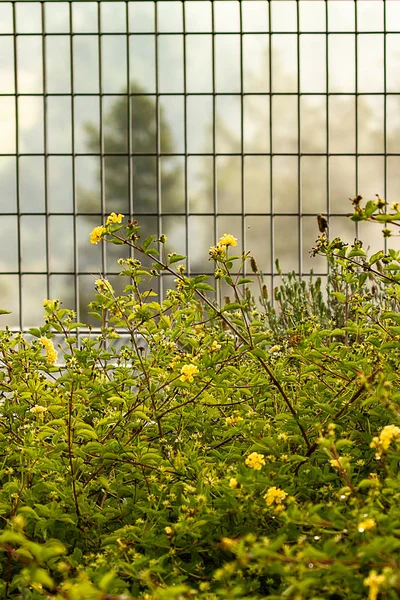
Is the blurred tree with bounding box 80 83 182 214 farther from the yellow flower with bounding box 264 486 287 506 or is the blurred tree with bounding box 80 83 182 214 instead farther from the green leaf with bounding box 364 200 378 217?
the yellow flower with bounding box 264 486 287 506

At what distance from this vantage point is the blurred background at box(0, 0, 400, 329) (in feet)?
23.4

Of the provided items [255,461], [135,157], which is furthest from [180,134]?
[255,461]

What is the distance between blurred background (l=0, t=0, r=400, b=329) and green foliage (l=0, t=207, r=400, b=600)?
5.79 metres

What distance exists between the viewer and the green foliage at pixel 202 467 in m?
0.77

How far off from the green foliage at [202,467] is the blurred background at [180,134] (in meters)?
5.79

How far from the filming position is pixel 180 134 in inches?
281

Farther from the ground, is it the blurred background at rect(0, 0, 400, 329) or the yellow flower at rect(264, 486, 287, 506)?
the blurred background at rect(0, 0, 400, 329)

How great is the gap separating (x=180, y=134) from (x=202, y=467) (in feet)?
21.2

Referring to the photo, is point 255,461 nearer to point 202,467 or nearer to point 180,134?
point 202,467

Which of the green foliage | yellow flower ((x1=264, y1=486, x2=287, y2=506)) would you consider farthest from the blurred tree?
yellow flower ((x1=264, y1=486, x2=287, y2=506))

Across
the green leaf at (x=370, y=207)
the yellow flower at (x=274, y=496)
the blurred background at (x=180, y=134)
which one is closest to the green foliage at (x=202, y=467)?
the yellow flower at (x=274, y=496)

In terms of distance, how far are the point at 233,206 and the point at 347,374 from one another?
612cm

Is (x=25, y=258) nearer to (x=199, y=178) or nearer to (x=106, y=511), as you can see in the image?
(x=199, y=178)

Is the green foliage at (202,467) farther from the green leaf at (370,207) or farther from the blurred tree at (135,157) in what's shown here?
the blurred tree at (135,157)
